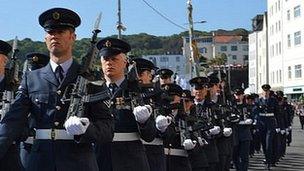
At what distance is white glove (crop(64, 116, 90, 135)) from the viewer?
14.0 ft

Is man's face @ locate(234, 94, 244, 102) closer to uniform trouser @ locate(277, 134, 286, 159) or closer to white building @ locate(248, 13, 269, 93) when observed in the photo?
uniform trouser @ locate(277, 134, 286, 159)

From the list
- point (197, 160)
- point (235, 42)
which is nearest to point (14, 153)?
point (197, 160)

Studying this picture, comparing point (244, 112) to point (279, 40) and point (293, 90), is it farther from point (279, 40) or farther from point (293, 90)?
point (279, 40)

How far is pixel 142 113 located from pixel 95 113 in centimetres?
125

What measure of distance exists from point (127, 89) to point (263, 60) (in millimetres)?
86808

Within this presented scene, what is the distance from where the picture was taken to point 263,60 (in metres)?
91.2

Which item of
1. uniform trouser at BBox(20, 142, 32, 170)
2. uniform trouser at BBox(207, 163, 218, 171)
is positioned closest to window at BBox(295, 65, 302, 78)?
uniform trouser at BBox(207, 163, 218, 171)

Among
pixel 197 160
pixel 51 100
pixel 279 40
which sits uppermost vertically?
pixel 279 40

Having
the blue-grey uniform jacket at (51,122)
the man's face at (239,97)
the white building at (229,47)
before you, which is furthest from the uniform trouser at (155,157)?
the white building at (229,47)

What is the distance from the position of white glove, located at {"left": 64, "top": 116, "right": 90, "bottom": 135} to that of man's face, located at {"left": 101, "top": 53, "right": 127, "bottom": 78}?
188cm

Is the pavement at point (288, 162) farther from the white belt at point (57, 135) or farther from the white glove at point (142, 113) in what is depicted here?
the white belt at point (57, 135)

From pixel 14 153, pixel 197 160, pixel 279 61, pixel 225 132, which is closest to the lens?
pixel 14 153

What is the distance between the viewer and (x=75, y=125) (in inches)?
167

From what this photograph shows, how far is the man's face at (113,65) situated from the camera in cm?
614
